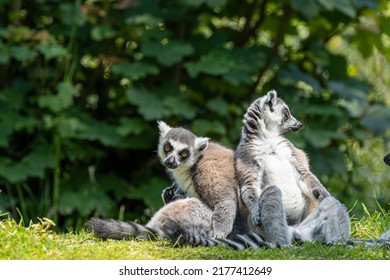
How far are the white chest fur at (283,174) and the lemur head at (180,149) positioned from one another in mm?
495

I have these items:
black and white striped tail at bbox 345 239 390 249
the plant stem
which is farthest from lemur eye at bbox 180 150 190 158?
the plant stem

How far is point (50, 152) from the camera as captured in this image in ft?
29.8

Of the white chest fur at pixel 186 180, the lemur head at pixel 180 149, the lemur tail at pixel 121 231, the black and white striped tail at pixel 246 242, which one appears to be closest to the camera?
the black and white striped tail at pixel 246 242

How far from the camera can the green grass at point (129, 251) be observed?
488 cm

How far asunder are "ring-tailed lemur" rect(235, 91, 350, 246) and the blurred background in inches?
123

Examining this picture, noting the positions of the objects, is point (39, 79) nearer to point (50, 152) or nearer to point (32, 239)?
point (50, 152)

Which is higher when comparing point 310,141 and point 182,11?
point 182,11

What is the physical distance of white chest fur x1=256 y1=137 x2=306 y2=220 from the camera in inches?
217

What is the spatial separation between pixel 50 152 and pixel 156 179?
1203 millimetres

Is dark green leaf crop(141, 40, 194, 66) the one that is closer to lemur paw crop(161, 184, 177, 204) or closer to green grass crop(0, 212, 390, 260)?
lemur paw crop(161, 184, 177, 204)

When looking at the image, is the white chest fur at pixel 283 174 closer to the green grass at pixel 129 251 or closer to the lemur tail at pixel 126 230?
the green grass at pixel 129 251

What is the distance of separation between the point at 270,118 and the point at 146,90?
3.68 metres

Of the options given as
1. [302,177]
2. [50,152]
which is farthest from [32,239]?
[50,152]

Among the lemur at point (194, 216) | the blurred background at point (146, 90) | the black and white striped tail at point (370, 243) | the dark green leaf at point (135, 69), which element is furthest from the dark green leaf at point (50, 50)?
the black and white striped tail at point (370, 243)
